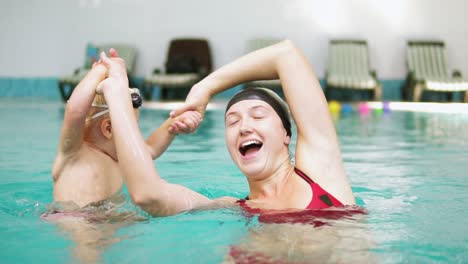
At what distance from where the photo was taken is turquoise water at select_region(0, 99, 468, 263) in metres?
2.12

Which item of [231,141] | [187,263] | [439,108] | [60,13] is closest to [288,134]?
[231,141]

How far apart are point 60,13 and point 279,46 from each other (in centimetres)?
1153

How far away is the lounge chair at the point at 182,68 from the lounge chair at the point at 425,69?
372 centimetres

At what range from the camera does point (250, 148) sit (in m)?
2.46

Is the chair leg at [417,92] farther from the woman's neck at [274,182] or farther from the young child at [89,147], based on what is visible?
the woman's neck at [274,182]

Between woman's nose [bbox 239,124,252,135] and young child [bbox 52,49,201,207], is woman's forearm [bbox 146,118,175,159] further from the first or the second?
woman's nose [bbox 239,124,252,135]

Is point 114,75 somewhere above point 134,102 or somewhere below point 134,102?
above

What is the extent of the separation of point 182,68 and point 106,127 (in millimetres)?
8772

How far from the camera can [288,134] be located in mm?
2520

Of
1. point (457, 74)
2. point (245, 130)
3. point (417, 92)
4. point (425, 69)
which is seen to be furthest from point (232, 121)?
point (425, 69)

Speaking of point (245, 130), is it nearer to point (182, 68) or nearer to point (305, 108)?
point (305, 108)

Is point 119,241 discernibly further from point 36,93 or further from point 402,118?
point 36,93

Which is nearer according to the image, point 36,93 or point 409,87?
point 409,87

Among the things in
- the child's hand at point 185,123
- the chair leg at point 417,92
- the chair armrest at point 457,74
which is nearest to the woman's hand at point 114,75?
the child's hand at point 185,123
